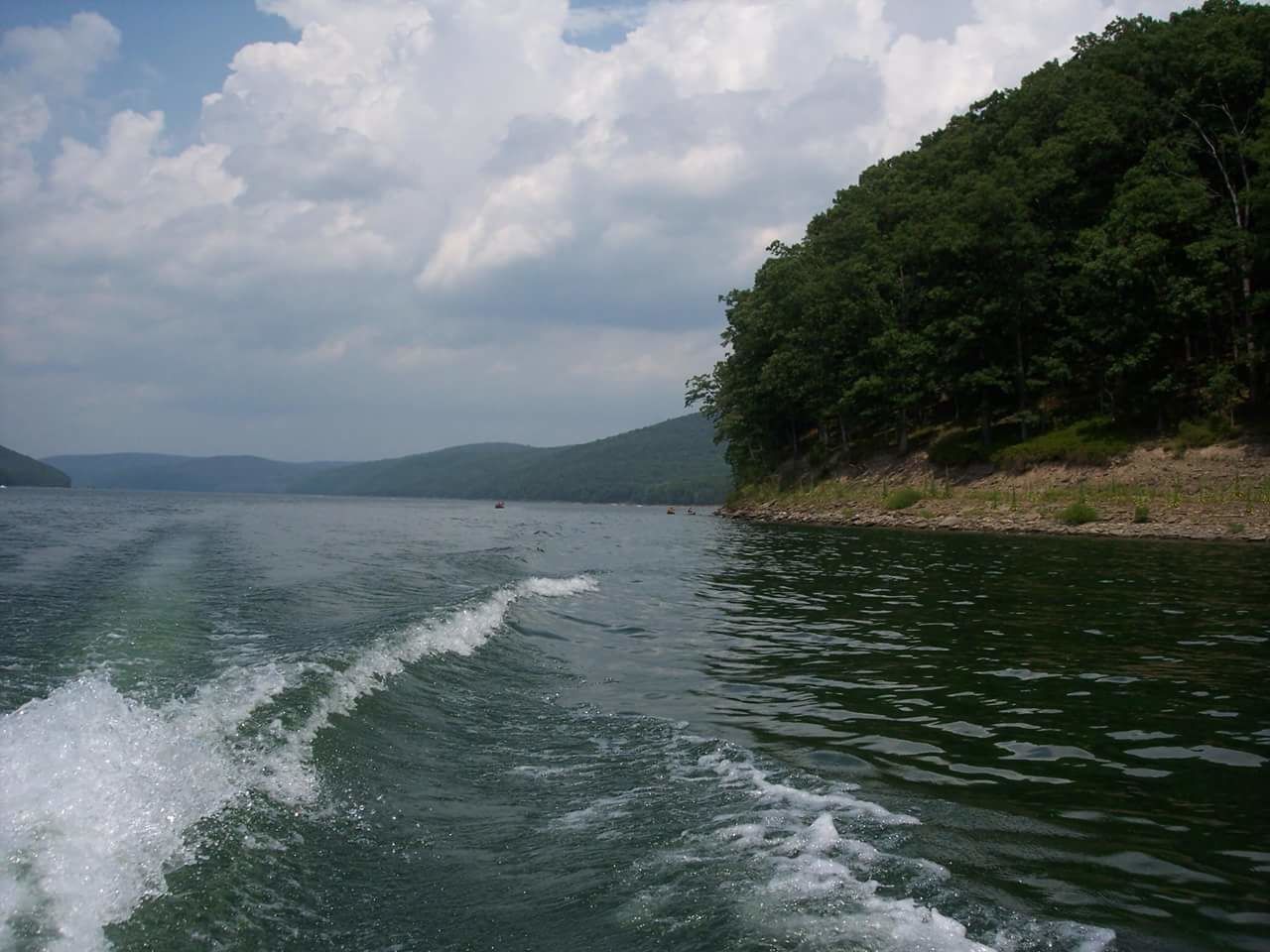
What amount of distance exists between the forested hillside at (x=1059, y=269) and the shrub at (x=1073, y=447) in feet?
5.98

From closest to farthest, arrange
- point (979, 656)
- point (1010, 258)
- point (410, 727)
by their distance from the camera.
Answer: point (410, 727), point (979, 656), point (1010, 258)

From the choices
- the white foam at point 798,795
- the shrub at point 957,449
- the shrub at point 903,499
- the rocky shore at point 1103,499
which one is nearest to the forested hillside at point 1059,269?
the shrub at point 957,449

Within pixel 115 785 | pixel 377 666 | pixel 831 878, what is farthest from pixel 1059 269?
pixel 115 785

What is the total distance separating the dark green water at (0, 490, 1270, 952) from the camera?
5035 millimetres

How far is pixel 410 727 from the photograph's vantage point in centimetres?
960

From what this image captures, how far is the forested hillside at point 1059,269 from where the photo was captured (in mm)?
46406

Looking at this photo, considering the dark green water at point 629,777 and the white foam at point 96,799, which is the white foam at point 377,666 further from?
the white foam at point 96,799

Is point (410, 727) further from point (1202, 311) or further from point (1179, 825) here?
point (1202, 311)

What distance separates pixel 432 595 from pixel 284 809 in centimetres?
1346

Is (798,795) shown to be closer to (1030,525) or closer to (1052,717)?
(1052,717)

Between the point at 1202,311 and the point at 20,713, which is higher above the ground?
the point at 1202,311

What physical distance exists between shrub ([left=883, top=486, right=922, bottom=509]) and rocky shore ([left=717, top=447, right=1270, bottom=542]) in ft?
1.52

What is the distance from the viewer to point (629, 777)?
7.84 m

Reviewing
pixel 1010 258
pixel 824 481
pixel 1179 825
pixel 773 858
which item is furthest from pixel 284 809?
pixel 824 481
